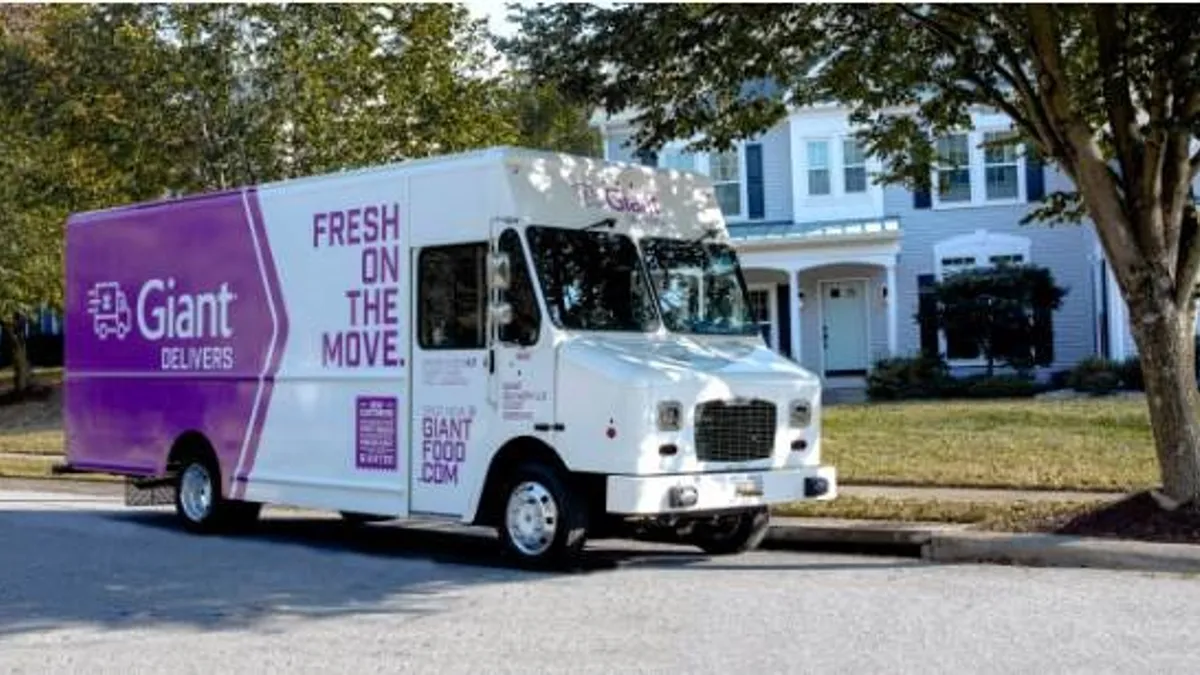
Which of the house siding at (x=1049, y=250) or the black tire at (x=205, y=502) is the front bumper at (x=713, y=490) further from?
the house siding at (x=1049, y=250)

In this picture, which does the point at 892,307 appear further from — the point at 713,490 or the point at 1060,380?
the point at 713,490

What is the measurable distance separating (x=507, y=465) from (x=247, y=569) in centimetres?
218

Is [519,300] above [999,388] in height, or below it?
above

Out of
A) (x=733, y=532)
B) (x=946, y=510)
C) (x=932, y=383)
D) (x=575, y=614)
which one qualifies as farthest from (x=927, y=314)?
(x=575, y=614)

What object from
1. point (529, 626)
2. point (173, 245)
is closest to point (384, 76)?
point (173, 245)

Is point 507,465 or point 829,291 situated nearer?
point 507,465

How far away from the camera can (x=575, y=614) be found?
8438 mm

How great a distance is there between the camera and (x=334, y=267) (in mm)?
11875

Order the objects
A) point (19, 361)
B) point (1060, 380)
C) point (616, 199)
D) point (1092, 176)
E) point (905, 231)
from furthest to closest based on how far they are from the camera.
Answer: point (19, 361) < point (905, 231) < point (1060, 380) < point (616, 199) < point (1092, 176)

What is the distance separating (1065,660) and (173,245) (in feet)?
31.5

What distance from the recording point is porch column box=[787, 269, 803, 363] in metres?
29.2

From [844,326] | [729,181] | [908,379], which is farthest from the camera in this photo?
[844,326]

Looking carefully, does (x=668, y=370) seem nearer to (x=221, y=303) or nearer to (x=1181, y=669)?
(x=1181, y=669)

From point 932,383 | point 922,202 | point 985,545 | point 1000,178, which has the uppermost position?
point 1000,178
